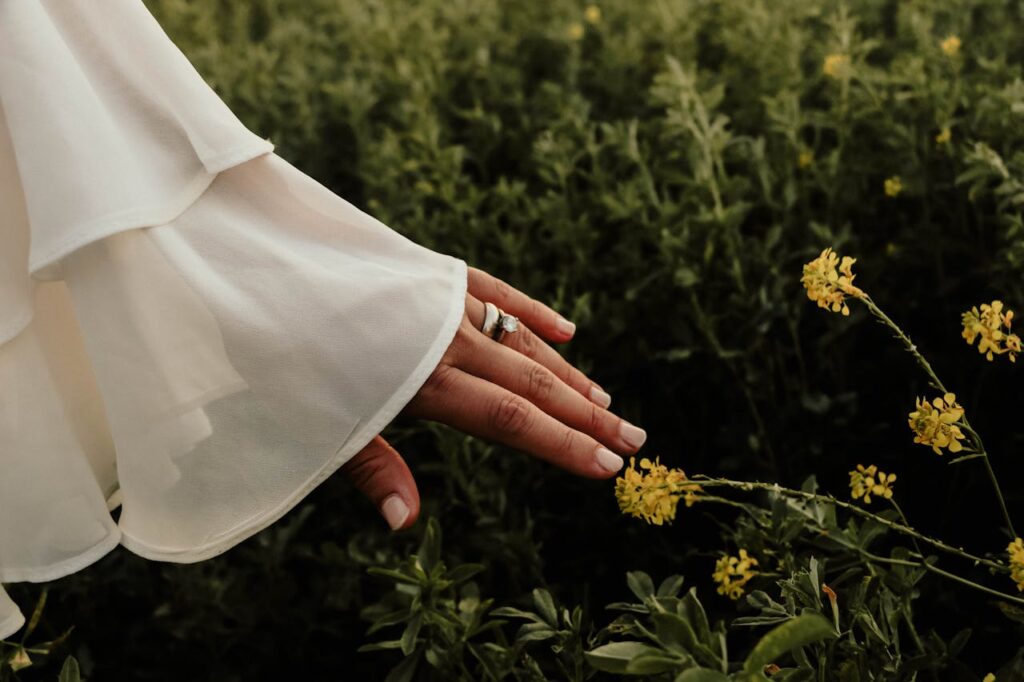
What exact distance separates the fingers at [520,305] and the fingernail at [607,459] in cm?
32

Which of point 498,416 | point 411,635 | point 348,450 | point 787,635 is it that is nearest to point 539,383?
point 498,416

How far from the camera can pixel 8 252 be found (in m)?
1.53

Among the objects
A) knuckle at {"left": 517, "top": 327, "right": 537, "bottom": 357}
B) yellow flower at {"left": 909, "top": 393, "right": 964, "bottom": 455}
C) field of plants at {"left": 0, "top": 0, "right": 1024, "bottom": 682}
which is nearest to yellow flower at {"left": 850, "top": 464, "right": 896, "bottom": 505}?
yellow flower at {"left": 909, "top": 393, "right": 964, "bottom": 455}

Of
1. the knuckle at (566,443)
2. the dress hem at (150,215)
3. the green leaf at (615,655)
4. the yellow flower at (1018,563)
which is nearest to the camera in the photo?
the green leaf at (615,655)

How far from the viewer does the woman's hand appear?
157 cm

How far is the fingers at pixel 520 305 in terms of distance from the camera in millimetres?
1810

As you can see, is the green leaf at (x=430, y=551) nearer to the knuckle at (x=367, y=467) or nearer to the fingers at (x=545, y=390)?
the knuckle at (x=367, y=467)

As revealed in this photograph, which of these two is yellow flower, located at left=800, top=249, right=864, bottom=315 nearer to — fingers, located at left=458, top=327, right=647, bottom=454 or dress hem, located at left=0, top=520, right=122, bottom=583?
fingers, located at left=458, top=327, right=647, bottom=454

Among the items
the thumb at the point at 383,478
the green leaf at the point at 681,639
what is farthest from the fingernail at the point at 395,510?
the green leaf at the point at 681,639

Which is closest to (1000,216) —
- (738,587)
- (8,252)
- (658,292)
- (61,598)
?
(658,292)

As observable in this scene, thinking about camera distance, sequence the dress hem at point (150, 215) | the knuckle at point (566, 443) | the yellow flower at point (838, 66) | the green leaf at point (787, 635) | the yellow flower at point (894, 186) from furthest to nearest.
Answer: the yellow flower at point (838, 66), the yellow flower at point (894, 186), the knuckle at point (566, 443), the dress hem at point (150, 215), the green leaf at point (787, 635)

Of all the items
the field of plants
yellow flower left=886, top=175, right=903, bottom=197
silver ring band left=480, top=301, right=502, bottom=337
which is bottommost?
the field of plants

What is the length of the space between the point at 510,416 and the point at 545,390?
11 centimetres

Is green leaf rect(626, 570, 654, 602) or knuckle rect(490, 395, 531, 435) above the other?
knuckle rect(490, 395, 531, 435)
